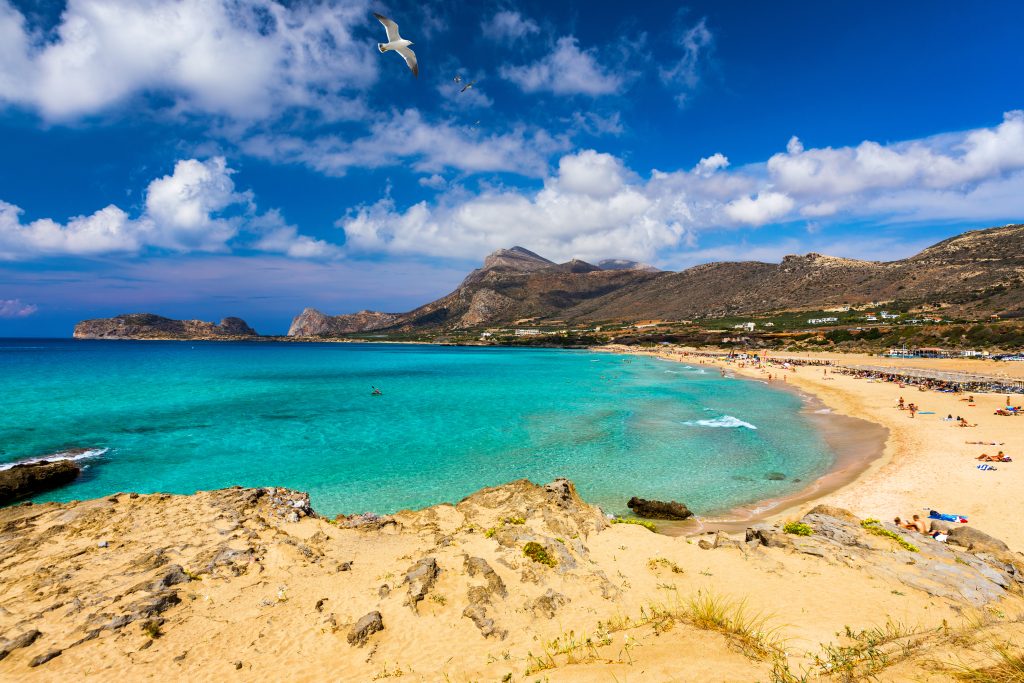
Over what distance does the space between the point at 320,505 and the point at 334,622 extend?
10687 mm

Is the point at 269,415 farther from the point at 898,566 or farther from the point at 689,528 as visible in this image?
the point at 898,566

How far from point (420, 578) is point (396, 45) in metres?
13.2

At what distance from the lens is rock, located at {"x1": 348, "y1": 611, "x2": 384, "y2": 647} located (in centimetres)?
816

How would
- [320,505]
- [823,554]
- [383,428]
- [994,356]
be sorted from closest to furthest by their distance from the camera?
[823,554] < [320,505] < [383,428] < [994,356]

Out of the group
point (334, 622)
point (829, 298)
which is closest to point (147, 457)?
point (334, 622)

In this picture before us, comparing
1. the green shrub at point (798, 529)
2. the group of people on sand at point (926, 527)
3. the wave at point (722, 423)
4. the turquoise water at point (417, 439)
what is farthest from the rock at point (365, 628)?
the wave at point (722, 423)

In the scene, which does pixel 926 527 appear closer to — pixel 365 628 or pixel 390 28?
pixel 365 628

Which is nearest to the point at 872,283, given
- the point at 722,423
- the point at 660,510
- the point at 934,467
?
the point at 722,423

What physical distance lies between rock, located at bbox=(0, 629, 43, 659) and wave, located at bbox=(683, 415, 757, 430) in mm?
33364

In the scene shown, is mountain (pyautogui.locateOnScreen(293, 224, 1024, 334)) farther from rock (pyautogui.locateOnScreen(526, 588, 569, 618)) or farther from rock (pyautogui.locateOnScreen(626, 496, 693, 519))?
rock (pyautogui.locateOnScreen(526, 588, 569, 618))

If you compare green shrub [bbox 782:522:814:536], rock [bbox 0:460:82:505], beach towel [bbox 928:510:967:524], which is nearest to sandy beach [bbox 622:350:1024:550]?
beach towel [bbox 928:510:967:524]

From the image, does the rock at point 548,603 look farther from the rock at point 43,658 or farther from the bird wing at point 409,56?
the bird wing at point 409,56

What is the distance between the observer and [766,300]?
521 ft

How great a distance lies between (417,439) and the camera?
2983 cm
